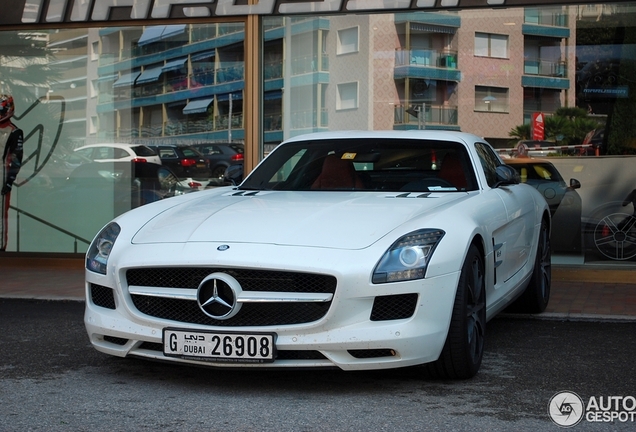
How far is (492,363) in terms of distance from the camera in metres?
5.55

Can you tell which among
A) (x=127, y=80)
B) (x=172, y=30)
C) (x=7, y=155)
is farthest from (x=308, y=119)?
(x=7, y=155)

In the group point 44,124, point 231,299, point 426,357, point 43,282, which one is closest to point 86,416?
point 231,299

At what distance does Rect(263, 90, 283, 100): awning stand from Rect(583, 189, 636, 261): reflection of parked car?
3598mm

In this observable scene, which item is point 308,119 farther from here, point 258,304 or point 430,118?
point 258,304

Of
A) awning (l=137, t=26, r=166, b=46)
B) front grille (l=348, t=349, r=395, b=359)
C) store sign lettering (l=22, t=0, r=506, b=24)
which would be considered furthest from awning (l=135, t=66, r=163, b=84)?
front grille (l=348, t=349, r=395, b=359)

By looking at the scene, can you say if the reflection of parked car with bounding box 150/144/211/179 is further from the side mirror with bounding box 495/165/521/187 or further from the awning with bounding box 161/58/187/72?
the side mirror with bounding box 495/165/521/187

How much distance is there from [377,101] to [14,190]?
4.60m

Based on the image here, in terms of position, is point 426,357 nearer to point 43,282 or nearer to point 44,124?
point 43,282

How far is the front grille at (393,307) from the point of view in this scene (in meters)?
4.61

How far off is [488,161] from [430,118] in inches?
155

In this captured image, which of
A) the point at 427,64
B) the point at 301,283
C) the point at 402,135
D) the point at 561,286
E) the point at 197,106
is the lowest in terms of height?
the point at 561,286

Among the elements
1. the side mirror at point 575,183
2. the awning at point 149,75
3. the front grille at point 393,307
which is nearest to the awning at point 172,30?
the awning at point 149,75

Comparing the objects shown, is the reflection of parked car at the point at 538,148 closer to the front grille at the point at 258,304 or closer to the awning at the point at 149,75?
the awning at the point at 149,75

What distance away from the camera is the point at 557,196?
1041 centimetres
